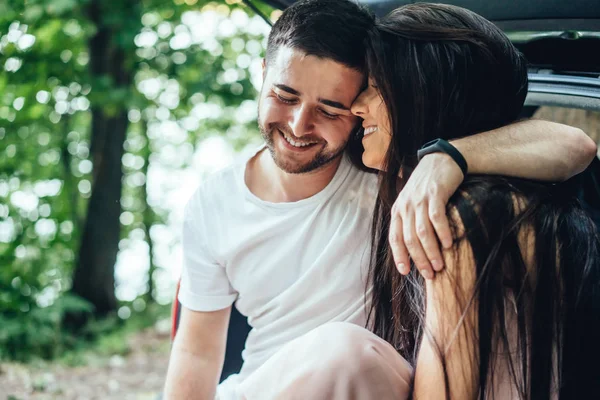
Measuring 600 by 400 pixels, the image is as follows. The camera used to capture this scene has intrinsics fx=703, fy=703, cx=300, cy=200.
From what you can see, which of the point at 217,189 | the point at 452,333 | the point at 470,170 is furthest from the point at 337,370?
the point at 217,189

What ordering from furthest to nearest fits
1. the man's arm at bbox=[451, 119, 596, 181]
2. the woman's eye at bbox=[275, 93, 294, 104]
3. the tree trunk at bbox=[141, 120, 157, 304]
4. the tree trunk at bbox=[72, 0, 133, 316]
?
the tree trunk at bbox=[141, 120, 157, 304] < the tree trunk at bbox=[72, 0, 133, 316] < the woman's eye at bbox=[275, 93, 294, 104] < the man's arm at bbox=[451, 119, 596, 181]

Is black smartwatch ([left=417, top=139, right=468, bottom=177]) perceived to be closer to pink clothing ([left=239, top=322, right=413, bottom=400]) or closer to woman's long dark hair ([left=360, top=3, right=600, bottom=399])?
woman's long dark hair ([left=360, top=3, right=600, bottom=399])

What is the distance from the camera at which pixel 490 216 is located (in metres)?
1.44

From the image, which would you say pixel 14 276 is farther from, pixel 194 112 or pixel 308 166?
pixel 308 166

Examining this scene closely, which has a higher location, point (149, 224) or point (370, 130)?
point (370, 130)

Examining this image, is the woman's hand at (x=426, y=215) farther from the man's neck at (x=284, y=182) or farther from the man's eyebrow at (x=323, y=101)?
the man's neck at (x=284, y=182)

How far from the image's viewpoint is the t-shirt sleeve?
2.18 m

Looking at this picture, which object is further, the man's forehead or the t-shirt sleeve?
the t-shirt sleeve

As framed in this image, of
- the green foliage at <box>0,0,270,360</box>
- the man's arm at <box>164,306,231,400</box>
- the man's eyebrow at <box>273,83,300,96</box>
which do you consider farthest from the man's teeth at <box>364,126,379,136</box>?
the green foliage at <box>0,0,270,360</box>

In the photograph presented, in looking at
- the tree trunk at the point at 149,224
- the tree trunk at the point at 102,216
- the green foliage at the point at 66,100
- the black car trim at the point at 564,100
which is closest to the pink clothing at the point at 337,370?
the black car trim at the point at 564,100

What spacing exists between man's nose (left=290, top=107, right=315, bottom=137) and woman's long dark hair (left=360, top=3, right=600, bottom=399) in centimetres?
24

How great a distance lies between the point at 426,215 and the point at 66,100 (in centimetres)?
518

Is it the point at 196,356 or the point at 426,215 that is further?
the point at 196,356

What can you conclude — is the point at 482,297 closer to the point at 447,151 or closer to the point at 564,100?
the point at 447,151
